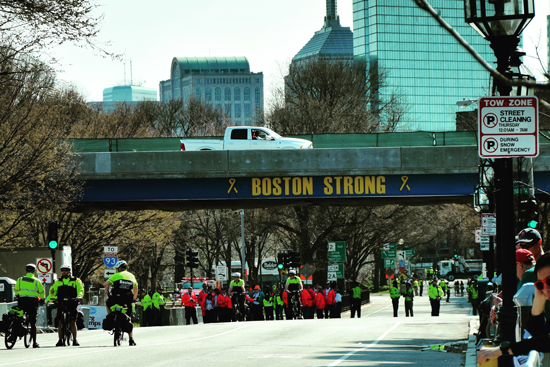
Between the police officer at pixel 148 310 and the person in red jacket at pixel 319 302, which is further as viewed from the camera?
the person in red jacket at pixel 319 302

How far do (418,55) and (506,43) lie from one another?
176 m

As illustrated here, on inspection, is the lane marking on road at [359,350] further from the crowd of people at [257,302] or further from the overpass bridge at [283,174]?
the crowd of people at [257,302]

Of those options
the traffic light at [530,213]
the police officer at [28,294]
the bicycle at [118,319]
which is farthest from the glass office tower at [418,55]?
the bicycle at [118,319]

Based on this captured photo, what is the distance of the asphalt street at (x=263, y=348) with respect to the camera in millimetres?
14820

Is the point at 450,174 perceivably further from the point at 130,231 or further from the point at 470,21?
the point at 470,21

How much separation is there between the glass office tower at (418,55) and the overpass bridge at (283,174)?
472 ft

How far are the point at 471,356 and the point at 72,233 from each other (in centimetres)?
2961

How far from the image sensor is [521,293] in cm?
652

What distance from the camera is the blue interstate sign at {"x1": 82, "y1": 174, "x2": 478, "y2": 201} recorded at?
1275 inches

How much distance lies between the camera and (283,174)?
32.4m

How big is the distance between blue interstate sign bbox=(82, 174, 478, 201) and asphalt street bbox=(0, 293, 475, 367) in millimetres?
7440

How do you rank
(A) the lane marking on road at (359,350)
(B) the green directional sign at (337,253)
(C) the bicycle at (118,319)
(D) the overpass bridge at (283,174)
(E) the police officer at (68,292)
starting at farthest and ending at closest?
(B) the green directional sign at (337,253) < (D) the overpass bridge at (283,174) < (E) the police officer at (68,292) < (C) the bicycle at (118,319) < (A) the lane marking on road at (359,350)

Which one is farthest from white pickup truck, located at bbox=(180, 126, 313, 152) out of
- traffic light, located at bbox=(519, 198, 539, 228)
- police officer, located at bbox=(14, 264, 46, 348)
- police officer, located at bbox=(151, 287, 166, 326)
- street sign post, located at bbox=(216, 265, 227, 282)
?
police officer, located at bbox=(14, 264, 46, 348)

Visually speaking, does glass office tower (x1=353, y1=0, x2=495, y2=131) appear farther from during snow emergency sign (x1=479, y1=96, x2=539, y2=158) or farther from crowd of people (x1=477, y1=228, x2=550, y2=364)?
crowd of people (x1=477, y1=228, x2=550, y2=364)
